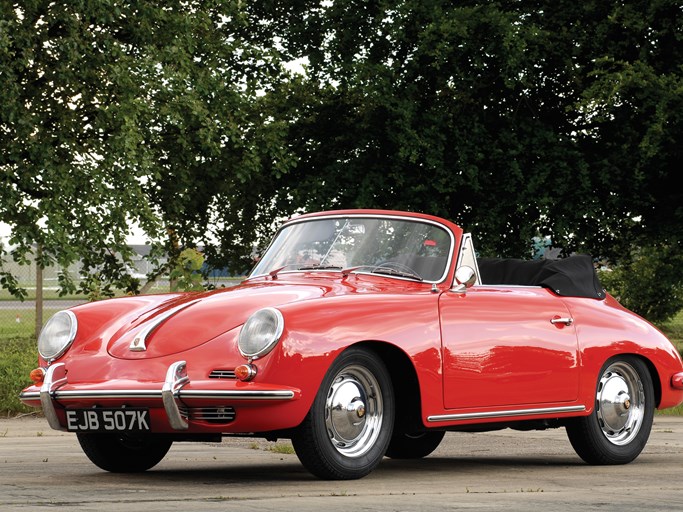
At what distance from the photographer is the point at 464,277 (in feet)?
26.7

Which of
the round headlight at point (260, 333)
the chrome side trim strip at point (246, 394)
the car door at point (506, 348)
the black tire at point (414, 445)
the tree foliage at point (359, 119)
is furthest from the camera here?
the tree foliage at point (359, 119)

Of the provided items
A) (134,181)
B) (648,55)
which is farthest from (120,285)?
(648,55)

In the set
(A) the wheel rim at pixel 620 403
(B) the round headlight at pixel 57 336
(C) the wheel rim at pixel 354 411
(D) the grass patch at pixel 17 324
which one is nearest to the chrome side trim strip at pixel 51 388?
(B) the round headlight at pixel 57 336

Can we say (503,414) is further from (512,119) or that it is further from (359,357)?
(512,119)

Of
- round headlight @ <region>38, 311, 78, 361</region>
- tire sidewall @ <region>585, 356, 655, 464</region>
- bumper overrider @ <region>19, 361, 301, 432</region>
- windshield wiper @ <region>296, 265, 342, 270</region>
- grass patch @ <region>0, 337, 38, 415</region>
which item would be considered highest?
windshield wiper @ <region>296, 265, 342, 270</region>

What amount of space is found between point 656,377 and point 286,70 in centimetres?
1843

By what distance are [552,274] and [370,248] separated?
150 cm

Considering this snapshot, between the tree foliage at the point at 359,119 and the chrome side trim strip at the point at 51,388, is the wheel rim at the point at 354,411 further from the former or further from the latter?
the tree foliage at the point at 359,119

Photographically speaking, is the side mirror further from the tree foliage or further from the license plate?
the tree foliage

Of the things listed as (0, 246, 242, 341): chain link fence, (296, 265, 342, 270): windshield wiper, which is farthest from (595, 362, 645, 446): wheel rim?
(0, 246, 242, 341): chain link fence

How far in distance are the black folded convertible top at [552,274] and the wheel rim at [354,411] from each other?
2.14m

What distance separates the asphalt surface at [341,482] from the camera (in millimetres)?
6102

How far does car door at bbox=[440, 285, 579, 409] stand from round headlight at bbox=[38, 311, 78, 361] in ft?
7.46

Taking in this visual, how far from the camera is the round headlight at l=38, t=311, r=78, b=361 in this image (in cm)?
786
